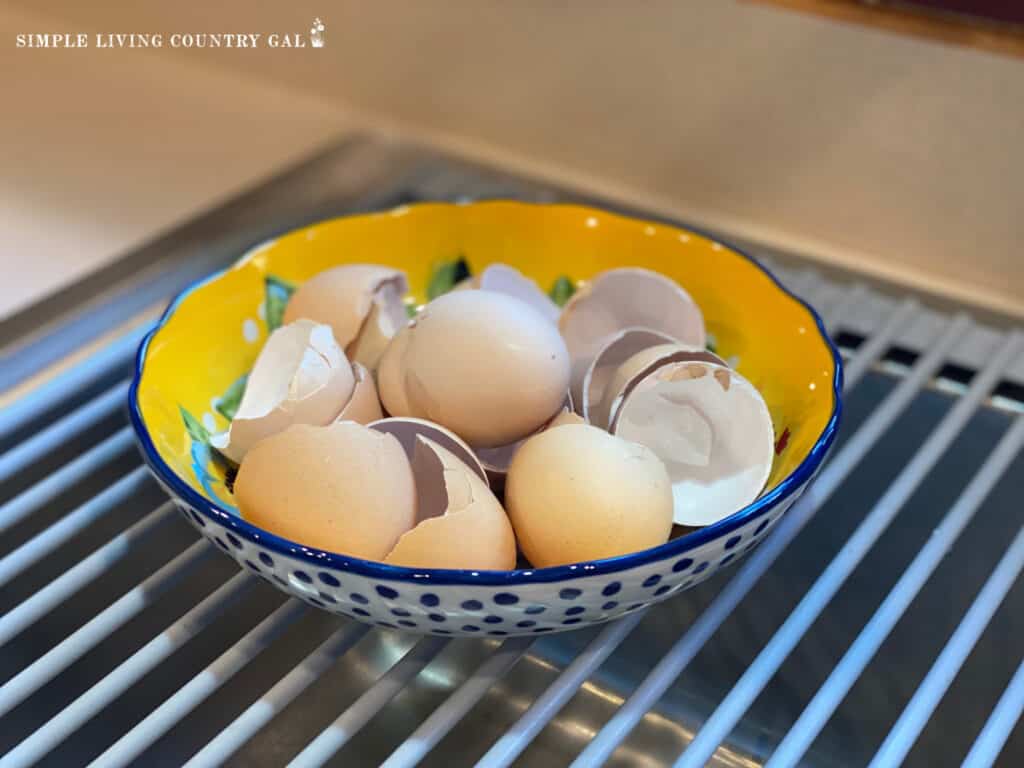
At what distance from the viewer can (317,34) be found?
1.12 m

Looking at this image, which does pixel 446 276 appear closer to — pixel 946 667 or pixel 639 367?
pixel 639 367

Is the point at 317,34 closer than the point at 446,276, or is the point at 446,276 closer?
the point at 446,276

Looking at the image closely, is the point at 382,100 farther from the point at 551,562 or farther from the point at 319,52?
the point at 551,562

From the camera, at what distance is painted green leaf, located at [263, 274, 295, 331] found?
70cm

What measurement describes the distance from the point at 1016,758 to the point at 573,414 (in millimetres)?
303

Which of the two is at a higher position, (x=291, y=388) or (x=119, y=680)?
(x=291, y=388)

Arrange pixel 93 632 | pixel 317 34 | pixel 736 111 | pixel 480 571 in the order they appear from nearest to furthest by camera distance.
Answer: pixel 480 571
pixel 93 632
pixel 736 111
pixel 317 34

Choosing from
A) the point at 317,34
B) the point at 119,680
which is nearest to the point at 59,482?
the point at 119,680

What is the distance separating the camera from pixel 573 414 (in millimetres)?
575

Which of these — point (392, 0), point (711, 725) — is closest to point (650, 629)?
point (711, 725)

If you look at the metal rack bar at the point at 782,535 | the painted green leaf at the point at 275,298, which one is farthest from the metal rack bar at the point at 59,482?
the metal rack bar at the point at 782,535

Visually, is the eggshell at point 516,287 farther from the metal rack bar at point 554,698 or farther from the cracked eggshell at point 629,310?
the metal rack bar at point 554,698

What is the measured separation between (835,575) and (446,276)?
32 centimetres

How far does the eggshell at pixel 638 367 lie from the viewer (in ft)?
1.90
